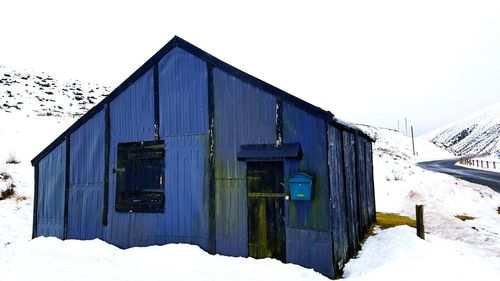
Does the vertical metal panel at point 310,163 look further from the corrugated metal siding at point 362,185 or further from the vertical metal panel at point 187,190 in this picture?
the corrugated metal siding at point 362,185

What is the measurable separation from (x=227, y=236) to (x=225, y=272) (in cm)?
106

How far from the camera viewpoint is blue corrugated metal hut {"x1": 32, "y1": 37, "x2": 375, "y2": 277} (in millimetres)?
6898

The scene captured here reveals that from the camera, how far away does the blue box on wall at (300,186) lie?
21.9ft

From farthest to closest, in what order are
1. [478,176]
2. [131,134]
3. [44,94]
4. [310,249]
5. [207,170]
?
[44,94]
[478,176]
[131,134]
[207,170]
[310,249]

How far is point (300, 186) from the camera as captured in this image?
6742 mm

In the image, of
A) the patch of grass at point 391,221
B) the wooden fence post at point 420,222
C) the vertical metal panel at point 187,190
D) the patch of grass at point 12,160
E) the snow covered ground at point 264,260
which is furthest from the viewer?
the patch of grass at point 12,160

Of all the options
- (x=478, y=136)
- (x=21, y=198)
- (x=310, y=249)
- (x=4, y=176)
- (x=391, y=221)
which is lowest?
(x=391, y=221)

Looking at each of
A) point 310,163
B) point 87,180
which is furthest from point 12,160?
point 310,163

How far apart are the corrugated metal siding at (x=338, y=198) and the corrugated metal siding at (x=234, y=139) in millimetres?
1400

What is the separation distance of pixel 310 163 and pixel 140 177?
4.74m

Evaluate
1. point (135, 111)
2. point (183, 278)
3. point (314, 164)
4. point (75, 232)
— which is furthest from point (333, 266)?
point (75, 232)

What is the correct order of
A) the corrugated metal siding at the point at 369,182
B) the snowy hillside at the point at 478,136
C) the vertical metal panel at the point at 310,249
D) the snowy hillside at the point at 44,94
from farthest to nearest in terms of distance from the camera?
the snowy hillside at the point at 478,136
the snowy hillside at the point at 44,94
the corrugated metal siding at the point at 369,182
the vertical metal panel at the point at 310,249

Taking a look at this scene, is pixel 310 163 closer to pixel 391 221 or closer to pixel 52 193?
pixel 391 221

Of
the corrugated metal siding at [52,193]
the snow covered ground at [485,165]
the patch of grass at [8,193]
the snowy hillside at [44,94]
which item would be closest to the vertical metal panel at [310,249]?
the corrugated metal siding at [52,193]
